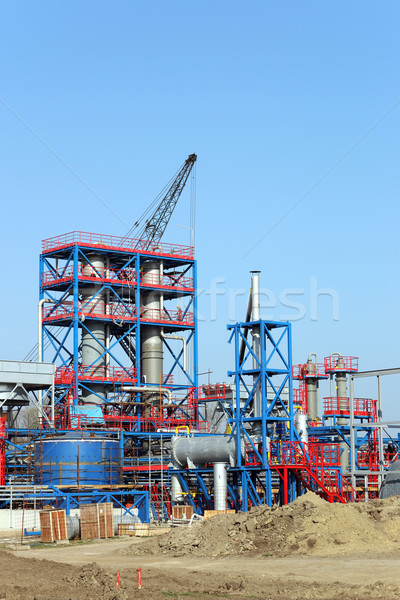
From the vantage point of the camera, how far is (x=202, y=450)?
1876 inches

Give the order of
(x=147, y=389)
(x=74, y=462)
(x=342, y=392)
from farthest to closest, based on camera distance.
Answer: (x=147, y=389) → (x=342, y=392) → (x=74, y=462)

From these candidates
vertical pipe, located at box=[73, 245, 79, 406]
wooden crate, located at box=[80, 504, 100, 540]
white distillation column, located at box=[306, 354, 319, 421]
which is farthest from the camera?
white distillation column, located at box=[306, 354, 319, 421]

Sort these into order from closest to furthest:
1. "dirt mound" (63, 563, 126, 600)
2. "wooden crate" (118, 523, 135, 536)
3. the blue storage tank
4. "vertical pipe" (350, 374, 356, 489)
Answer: "dirt mound" (63, 563, 126, 600), "wooden crate" (118, 523, 135, 536), "vertical pipe" (350, 374, 356, 489), the blue storage tank

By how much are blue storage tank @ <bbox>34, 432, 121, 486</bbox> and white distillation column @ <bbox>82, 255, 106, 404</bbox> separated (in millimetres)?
12991

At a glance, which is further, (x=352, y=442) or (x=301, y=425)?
(x=301, y=425)

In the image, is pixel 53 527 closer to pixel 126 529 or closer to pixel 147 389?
pixel 126 529

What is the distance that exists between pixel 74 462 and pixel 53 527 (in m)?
9.36

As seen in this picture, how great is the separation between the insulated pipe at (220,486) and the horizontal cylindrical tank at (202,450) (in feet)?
3.12

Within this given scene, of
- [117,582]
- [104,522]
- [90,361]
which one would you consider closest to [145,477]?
[90,361]

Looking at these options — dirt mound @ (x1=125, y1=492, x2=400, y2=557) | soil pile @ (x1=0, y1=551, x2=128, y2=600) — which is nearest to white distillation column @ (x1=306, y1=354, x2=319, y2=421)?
dirt mound @ (x1=125, y1=492, x2=400, y2=557)

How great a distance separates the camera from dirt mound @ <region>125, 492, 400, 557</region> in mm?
31734

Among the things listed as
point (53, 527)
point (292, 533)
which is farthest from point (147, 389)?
point (292, 533)

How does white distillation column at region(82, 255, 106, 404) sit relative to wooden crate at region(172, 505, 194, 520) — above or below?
above

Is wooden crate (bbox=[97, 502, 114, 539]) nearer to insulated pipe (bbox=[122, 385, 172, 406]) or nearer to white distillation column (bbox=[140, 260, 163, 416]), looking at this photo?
insulated pipe (bbox=[122, 385, 172, 406])
